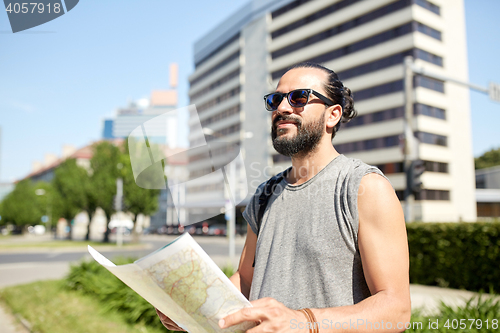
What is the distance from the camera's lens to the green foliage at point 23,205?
58531 millimetres

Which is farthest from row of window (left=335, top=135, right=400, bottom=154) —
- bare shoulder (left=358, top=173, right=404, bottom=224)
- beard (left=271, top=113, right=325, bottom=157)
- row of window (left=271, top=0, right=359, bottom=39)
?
bare shoulder (left=358, top=173, right=404, bottom=224)

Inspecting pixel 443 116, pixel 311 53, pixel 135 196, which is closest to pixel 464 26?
pixel 443 116

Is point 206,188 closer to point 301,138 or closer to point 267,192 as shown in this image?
point 267,192

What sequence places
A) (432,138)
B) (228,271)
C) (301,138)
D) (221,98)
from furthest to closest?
1. (221,98)
2. (432,138)
3. (228,271)
4. (301,138)

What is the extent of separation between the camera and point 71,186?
113 ft

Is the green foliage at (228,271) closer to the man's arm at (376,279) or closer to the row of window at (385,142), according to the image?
the man's arm at (376,279)

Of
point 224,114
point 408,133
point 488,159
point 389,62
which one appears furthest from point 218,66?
point 408,133

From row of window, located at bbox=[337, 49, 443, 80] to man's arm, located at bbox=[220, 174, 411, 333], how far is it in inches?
1609

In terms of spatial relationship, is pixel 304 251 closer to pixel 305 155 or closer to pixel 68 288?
pixel 305 155

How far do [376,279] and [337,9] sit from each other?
159 feet

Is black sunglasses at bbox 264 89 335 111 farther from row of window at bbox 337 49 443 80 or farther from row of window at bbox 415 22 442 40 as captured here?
row of window at bbox 415 22 442 40

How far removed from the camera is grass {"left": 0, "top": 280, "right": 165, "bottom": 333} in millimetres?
5293

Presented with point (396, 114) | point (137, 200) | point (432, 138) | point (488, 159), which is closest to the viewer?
point (137, 200)

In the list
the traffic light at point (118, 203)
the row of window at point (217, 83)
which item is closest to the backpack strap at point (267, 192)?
the traffic light at point (118, 203)
